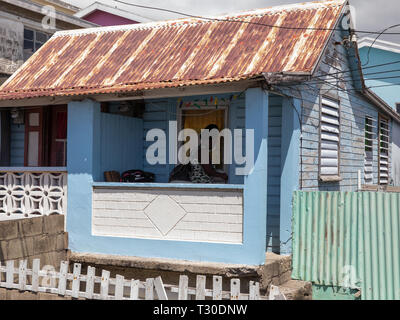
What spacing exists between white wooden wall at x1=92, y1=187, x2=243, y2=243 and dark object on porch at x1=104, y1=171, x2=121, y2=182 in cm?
53

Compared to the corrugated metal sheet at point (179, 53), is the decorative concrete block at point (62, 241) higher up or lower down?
lower down

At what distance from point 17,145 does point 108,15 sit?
670 inches

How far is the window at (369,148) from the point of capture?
13949 mm

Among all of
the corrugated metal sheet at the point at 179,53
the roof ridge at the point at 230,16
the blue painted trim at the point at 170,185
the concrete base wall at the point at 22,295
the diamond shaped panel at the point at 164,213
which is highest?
the roof ridge at the point at 230,16

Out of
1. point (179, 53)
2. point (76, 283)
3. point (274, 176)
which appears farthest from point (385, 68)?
point (76, 283)

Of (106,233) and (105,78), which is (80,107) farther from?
(106,233)

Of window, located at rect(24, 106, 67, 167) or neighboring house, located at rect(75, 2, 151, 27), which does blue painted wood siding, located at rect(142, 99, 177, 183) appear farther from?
neighboring house, located at rect(75, 2, 151, 27)

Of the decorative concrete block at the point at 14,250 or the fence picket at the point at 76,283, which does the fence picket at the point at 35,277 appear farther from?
the decorative concrete block at the point at 14,250

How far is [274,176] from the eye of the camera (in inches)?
370

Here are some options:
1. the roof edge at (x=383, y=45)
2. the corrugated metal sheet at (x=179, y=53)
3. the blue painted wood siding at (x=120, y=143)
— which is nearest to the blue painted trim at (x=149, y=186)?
the blue painted wood siding at (x=120, y=143)

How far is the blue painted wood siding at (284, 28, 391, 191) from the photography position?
32.1ft

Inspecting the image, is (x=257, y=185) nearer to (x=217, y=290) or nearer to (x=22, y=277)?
(x=217, y=290)

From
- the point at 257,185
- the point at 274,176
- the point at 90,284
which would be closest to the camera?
the point at 90,284

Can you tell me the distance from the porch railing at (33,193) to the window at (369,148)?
315 inches
